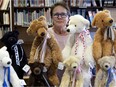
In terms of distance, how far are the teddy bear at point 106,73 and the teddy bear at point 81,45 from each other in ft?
0.18

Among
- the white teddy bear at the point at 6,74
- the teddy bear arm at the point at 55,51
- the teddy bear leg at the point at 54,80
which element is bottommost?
the teddy bear leg at the point at 54,80

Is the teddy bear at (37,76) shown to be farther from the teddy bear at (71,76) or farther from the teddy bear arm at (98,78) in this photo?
the teddy bear arm at (98,78)

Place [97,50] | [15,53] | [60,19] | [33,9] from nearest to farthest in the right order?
[97,50], [15,53], [60,19], [33,9]

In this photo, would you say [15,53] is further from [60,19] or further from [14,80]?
[60,19]

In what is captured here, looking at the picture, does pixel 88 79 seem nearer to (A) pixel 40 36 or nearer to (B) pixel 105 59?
(B) pixel 105 59

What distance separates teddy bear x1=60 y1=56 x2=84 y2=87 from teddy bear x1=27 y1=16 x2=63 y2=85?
0.07 m

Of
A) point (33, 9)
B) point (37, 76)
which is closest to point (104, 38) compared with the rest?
point (37, 76)

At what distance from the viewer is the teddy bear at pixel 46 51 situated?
1254 mm

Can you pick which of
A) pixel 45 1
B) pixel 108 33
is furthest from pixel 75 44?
pixel 45 1

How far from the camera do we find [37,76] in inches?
48.0

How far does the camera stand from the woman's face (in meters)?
1.81

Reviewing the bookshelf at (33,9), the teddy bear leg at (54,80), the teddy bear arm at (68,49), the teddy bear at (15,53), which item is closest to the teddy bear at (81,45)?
the teddy bear arm at (68,49)

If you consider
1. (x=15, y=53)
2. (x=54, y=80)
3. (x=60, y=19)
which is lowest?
(x=54, y=80)

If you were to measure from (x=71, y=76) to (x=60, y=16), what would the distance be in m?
0.74
